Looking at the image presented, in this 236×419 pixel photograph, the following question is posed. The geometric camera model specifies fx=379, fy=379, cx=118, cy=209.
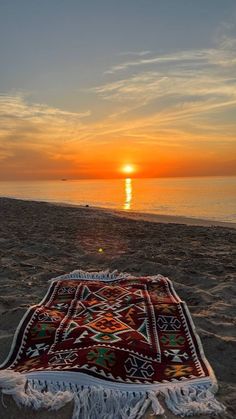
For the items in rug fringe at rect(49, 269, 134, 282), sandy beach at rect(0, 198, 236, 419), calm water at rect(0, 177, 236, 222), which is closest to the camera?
sandy beach at rect(0, 198, 236, 419)

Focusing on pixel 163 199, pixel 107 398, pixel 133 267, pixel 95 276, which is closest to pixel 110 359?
pixel 107 398

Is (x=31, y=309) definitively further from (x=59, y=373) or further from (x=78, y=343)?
(x=59, y=373)

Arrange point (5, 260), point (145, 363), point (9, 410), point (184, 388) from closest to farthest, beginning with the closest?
point (9, 410), point (184, 388), point (145, 363), point (5, 260)

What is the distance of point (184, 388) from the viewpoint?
281 cm

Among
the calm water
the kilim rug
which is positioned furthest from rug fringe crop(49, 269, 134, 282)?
the calm water

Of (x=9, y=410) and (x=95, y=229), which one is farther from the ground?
(x=95, y=229)

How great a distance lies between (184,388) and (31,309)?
210cm

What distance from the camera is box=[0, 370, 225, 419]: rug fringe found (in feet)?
8.47

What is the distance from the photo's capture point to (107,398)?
265cm

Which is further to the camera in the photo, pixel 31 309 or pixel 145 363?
pixel 31 309

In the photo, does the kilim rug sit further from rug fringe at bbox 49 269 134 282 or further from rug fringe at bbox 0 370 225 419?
rug fringe at bbox 49 269 134 282

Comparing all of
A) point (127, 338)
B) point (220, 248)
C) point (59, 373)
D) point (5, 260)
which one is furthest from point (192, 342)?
point (220, 248)

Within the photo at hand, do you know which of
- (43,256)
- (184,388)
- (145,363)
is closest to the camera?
(184,388)

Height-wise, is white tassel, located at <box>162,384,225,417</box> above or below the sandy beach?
below
